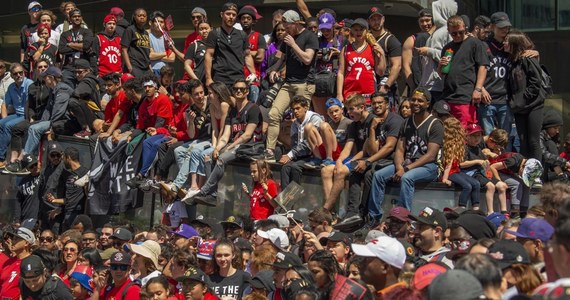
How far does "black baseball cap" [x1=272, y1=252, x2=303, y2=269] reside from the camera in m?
10.3

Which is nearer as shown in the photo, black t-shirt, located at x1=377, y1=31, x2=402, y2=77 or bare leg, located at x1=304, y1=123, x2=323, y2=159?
bare leg, located at x1=304, y1=123, x2=323, y2=159

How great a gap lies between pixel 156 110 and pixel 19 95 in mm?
4025

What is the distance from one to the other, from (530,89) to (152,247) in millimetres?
5689

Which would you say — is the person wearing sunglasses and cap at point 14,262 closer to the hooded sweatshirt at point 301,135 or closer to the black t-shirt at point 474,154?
the hooded sweatshirt at point 301,135

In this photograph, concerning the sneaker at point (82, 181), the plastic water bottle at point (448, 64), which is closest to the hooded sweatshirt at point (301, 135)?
the plastic water bottle at point (448, 64)

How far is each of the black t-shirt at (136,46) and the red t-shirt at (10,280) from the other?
7.12 m

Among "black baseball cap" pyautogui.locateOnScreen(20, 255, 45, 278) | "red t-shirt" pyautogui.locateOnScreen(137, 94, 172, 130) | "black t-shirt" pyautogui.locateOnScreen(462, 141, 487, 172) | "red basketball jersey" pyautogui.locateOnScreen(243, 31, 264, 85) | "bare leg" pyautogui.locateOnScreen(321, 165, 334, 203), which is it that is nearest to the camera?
"black baseball cap" pyautogui.locateOnScreen(20, 255, 45, 278)

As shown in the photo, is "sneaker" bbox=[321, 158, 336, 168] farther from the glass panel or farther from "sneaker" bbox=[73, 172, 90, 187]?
the glass panel

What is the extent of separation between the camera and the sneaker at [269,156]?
52.3ft


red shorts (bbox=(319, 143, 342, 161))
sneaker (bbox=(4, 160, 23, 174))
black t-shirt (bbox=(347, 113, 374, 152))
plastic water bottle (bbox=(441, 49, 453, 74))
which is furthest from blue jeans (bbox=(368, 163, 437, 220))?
sneaker (bbox=(4, 160, 23, 174))

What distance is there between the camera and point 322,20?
1758cm

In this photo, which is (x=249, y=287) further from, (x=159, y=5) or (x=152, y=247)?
(x=159, y=5)

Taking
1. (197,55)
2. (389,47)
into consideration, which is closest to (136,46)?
(197,55)

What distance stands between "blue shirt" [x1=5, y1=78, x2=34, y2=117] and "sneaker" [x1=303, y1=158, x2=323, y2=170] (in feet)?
21.9
